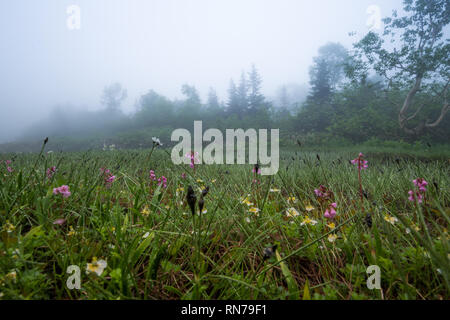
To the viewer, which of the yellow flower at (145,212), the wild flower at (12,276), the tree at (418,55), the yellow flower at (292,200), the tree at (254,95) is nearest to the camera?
the wild flower at (12,276)

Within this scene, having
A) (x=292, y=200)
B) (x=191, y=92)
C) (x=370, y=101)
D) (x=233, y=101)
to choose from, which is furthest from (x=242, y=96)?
Result: (x=292, y=200)

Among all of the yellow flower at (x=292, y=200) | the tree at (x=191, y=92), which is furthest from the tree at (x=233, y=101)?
the yellow flower at (x=292, y=200)

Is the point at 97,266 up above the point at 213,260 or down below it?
above

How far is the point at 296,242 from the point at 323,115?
21679mm

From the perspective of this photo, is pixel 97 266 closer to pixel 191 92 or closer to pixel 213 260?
pixel 213 260

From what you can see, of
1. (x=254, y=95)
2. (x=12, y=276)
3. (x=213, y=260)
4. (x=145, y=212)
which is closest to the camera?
(x=12, y=276)

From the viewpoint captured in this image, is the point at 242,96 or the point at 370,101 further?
the point at 242,96

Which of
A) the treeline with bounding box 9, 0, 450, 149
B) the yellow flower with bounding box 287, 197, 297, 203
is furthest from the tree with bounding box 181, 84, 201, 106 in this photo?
the yellow flower with bounding box 287, 197, 297, 203

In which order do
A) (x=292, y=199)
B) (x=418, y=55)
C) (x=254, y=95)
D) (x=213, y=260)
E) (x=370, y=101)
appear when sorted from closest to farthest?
(x=213, y=260) < (x=292, y=199) < (x=418, y=55) < (x=370, y=101) < (x=254, y=95)

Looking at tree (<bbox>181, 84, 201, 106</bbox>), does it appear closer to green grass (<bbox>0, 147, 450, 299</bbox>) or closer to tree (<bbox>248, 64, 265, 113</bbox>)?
tree (<bbox>248, 64, 265, 113</bbox>)

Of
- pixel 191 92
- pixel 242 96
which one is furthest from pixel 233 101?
pixel 191 92

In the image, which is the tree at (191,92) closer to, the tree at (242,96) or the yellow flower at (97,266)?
the tree at (242,96)

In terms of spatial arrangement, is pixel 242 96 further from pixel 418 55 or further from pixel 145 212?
pixel 145 212

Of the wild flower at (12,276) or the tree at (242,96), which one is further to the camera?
the tree at (242,96)
